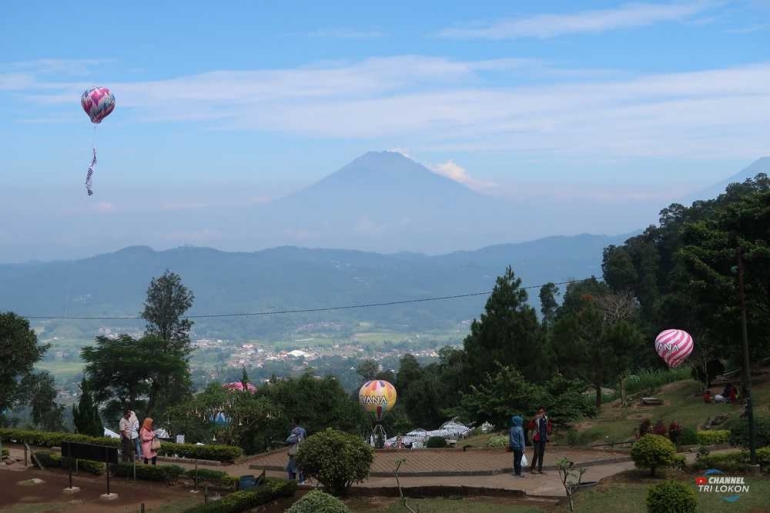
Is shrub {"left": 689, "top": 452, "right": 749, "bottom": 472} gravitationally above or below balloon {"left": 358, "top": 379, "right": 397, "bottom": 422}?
below

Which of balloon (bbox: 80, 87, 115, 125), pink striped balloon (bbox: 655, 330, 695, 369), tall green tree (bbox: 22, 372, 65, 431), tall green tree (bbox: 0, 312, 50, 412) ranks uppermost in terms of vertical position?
balloon (bbox: 80, 87, 115, 125)

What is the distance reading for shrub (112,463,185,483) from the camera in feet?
58.3

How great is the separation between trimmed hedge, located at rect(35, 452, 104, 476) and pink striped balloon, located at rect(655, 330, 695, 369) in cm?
2176

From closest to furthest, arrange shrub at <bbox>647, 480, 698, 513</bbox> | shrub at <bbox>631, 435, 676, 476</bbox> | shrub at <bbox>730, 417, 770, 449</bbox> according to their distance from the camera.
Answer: shrub at <bbox>647, 480, 698, 513</bbox> < shrub at <bbox>631, 435, 676, 476</bbox> < shrub at <bbox>730, 417, 770, 449</bbox>

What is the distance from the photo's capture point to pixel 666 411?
28.7 m

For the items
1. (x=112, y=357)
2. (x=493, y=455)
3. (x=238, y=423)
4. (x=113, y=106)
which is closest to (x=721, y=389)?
(x=493, y=455)

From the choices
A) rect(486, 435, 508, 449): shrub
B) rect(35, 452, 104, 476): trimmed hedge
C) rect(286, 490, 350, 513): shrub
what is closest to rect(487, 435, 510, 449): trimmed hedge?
rect(486, 435, 508, 449): shrub

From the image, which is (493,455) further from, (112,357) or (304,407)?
(112,357)

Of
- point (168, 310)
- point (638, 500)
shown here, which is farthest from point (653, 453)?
point (168, 310)

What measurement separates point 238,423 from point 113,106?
13313 millimetres

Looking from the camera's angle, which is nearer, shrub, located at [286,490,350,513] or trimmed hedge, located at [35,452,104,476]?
shrub, located at [286,490,350,513]

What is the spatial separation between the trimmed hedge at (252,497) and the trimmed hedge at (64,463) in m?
4.85

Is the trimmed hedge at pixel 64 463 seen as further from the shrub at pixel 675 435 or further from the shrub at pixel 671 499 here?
the shrub at pixel 675 435

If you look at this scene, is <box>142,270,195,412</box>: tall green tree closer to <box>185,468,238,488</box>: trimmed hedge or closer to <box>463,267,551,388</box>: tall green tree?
<box>463,267,551,388</box>: tall green tree
